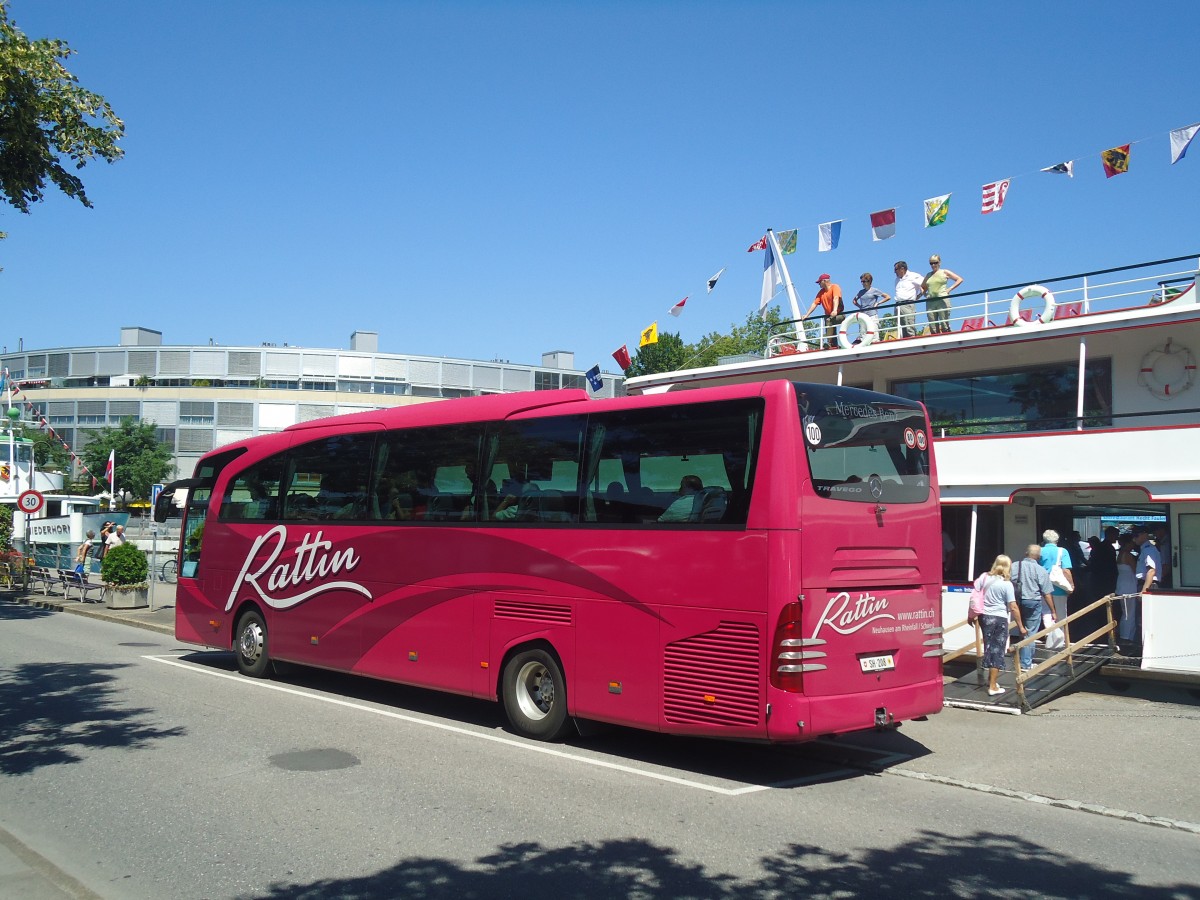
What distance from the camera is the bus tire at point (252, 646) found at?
14109 mm

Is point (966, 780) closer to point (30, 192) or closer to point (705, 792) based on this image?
point (705, 792)

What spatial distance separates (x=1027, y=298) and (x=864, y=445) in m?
8.19

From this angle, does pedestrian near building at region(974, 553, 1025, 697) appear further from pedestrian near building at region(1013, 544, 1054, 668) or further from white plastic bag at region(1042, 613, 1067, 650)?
white plastic bag at region(1042, 613, 1067, 650)

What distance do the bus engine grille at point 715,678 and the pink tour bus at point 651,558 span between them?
0.02 metres

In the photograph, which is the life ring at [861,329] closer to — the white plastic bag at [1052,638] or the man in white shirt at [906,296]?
the man in white shirt at [906,296]

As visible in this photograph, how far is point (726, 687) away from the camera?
832 centimetres

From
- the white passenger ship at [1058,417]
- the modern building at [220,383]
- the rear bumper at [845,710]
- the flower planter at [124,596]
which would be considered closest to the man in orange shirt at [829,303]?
the white passenger ship at [1058,417]

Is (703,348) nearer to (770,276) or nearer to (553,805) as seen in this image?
(770,276)

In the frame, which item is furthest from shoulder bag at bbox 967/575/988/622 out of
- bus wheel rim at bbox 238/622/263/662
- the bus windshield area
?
bus wheel rim at bbox 238/622/263/662

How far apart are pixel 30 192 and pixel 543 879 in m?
9.79

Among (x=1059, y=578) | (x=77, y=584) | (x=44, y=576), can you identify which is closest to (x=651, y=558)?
(x=1059, y=578)

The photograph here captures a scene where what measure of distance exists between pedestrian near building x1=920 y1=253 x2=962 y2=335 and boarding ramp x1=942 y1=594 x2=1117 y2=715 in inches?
214

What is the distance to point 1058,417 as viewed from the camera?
50.0 feet

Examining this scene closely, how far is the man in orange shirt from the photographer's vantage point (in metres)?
18.5
